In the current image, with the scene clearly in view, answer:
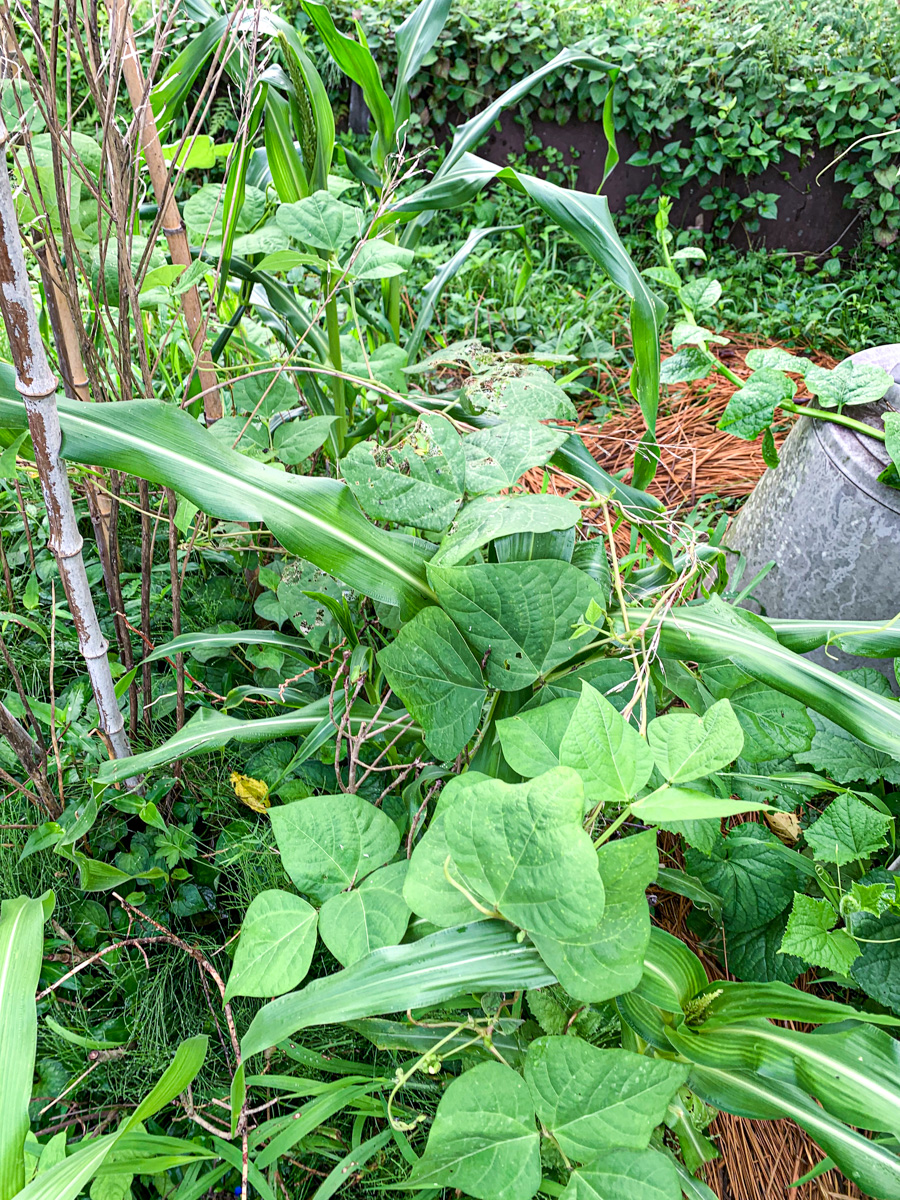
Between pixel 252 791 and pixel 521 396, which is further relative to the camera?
pixel 252 791

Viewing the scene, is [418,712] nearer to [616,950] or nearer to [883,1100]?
[616,950]

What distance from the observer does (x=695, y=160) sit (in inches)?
112

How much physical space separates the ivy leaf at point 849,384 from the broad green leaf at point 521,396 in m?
0.60

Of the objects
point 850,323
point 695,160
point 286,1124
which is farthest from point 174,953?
point 695,160

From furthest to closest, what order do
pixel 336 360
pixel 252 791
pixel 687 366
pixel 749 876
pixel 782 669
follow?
pixel 687 366 → pixel 336 360 → pixel 252 791 → pixel 749 876 → pixel 782 669

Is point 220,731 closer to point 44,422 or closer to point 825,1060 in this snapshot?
point 44,422

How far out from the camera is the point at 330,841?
895 mm

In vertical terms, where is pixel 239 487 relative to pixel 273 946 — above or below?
above

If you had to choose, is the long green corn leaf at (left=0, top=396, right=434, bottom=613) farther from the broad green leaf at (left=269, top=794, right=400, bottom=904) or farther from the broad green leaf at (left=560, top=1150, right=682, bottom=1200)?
the broad green leaf at (left=560, top=1150, right=682, bottom=1200)

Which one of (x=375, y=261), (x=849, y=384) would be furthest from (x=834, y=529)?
(x=375, y=261)

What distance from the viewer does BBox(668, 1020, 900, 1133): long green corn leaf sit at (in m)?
0.72

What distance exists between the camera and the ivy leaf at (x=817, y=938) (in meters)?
0.87

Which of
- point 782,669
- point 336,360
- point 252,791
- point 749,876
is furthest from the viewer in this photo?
point 336,360

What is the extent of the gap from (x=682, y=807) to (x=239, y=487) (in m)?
0.58
